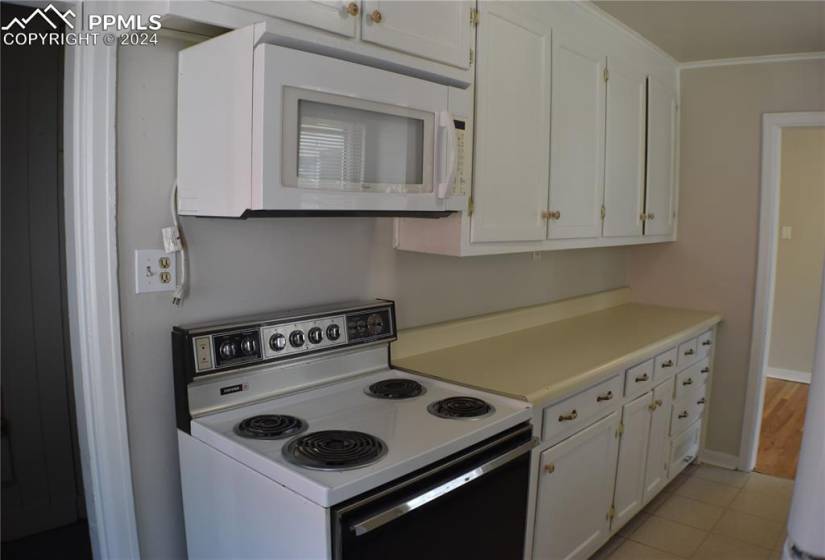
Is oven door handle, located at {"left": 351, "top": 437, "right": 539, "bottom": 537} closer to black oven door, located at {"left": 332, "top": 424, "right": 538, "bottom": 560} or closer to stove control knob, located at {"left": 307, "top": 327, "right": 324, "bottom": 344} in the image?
black oven door, located at {"left": 332, "top": 424, "right": 538, "bottom": 560}

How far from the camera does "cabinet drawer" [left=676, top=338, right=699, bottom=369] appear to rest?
10.3ft

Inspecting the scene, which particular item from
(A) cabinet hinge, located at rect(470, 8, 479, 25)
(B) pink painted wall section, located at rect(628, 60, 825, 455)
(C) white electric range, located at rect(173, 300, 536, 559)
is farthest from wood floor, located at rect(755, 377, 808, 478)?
(A) cabinet hinge, located at rect(470, 8, 479, 25)

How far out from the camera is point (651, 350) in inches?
106

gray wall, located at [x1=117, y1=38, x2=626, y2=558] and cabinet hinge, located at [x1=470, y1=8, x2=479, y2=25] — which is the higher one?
cabinet hinge, located at [x1=470, y1=8, x2=479, y2=25]

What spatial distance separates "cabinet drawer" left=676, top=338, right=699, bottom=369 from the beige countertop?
0.06 meters

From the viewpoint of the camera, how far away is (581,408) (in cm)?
222

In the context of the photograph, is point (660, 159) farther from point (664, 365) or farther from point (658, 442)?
point (658, 442)

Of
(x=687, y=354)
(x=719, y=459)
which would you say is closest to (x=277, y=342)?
(x=687, y=354)

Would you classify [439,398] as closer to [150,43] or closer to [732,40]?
[150,43]

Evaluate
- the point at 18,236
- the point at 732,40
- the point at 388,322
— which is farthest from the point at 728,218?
the point at 18,236

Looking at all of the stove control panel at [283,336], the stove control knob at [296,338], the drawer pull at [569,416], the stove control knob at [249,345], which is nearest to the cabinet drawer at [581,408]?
the drawer pull at [569,416]

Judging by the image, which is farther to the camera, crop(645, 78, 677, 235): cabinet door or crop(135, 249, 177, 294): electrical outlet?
crop(645, 78, 677, 235): cabinet door

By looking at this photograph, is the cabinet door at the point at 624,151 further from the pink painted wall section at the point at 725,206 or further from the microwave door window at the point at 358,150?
the microwave door window at the point at 358,150

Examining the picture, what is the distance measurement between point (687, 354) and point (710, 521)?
0.80 m
